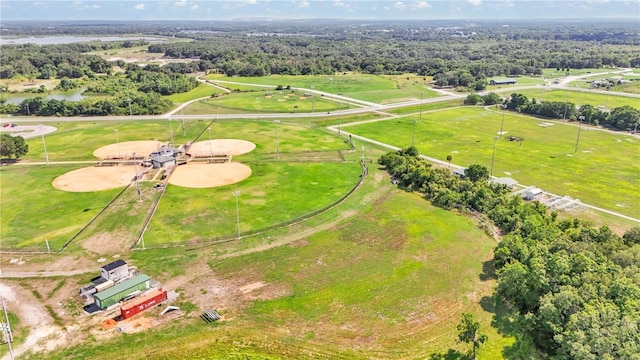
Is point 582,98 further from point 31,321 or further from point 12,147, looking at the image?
point 12,147

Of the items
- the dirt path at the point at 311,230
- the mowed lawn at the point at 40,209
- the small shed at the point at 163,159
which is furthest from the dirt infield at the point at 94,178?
the dirt path at the point at 311,230

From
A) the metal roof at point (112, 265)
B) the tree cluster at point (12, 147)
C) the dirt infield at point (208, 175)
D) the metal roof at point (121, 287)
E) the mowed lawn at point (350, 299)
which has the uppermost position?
the tree cluster at point (12, 147)

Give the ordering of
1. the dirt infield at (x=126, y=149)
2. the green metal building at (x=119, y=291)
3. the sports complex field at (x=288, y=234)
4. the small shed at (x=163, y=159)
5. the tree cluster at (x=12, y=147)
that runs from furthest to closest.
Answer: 1. the dirt infield at (x=126, y=149)
2. the tree cluster at (x=12, y=147)
3. the small shed at (x=163, y=159)
4. the green metal building at (x=119, y=291)
5. the sports complex field at (x=288, y=234)

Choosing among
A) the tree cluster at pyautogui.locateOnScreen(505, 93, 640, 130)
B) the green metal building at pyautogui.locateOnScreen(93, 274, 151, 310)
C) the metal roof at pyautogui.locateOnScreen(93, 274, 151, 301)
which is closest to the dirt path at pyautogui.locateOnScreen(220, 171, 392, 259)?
the metal roof at pyautogui.locateOnScreen(93, 274, 151, 301)

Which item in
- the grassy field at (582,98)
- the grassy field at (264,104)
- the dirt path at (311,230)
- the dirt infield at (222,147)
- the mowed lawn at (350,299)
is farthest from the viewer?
the grassy field at (582,98)

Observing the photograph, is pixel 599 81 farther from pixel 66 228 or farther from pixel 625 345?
pixel 66 228

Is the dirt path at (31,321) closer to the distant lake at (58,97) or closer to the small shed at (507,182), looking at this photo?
the small shed at (507,182)
